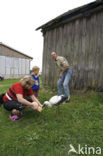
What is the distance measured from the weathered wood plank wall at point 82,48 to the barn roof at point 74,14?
0.18m

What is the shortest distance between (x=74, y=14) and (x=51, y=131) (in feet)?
Result: 15.4

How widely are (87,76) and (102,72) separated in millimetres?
597

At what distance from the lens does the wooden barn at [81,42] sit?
447cm

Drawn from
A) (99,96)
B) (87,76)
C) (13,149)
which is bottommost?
(13,149)

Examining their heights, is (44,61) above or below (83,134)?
above

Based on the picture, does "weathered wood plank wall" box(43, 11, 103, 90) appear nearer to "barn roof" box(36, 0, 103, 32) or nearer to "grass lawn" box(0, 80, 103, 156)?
"barn roof" box(36, 0, 103, 32)

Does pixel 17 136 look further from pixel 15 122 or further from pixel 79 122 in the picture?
pixel 79 122

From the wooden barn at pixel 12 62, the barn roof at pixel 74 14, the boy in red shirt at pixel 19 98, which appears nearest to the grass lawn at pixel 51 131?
the boy in red shirt at pixel 19 98

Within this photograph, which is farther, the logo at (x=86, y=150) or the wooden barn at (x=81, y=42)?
the wooden barn at (x=81, y=42)

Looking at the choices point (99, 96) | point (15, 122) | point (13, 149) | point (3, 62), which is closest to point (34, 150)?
point (13, 149)

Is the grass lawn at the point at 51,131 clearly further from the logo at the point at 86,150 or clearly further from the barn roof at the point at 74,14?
the barn roof at the point at 74,14

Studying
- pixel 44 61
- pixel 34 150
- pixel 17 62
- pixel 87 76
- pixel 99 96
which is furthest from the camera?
pixel 17 62

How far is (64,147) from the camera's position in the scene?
198cm

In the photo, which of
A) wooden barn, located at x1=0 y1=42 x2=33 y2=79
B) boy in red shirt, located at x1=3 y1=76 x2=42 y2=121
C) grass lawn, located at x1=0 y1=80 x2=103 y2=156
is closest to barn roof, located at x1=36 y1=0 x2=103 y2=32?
grass lawn, located at x1=0 y1=80 x2=103 y2=156
